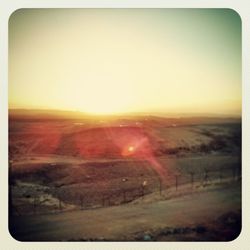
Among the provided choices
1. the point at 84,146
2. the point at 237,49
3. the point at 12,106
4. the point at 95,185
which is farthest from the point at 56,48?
the point at 237,49

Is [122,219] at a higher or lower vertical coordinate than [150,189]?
lower

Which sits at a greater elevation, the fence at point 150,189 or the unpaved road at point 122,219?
the fence at point 150,189

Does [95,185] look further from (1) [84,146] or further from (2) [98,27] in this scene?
(2) [98,27]

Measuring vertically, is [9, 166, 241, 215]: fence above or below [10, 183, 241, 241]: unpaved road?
above

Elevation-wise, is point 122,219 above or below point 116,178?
below
